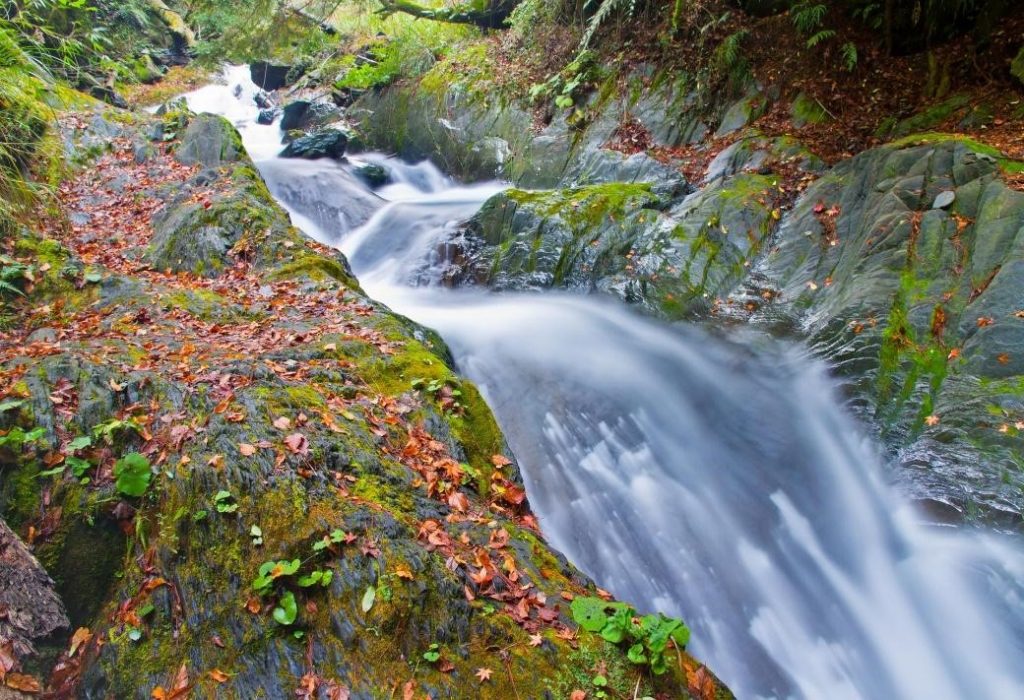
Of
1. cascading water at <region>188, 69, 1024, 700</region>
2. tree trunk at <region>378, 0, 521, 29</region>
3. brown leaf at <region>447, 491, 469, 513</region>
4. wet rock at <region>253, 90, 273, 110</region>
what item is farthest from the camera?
wet rock at <region>253, 90, 273, 110</region>

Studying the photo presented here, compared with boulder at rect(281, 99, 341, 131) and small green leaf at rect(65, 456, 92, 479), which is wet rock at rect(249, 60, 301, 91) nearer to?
boulder at rect(281, 99, 341, 131)

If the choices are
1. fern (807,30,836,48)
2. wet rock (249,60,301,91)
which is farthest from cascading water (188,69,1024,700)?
wet rock (249,60,301,91)

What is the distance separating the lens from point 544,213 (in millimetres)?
8016

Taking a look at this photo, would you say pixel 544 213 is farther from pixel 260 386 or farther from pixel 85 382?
pixel 85 382

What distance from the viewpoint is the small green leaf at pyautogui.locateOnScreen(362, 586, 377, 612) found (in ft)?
7.80

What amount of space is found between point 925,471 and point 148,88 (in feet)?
71.3

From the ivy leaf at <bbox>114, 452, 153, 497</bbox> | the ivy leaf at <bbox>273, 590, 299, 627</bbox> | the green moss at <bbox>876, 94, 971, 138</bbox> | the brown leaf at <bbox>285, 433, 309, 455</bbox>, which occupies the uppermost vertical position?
the green moss at <bbox>876, 94, 971, 138</bbox>

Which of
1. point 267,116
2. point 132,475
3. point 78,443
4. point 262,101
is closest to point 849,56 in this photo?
point 132,475

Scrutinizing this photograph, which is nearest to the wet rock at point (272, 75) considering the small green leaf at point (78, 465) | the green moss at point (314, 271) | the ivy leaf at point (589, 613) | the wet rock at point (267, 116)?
the wet rock at point (267, 116)

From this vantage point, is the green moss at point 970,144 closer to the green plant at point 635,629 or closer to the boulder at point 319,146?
the green plant at point 635,629

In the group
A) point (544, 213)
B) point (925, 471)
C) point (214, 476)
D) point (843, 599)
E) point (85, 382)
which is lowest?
point (85, 382)

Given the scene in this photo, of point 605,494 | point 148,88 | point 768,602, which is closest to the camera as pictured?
point 768,602

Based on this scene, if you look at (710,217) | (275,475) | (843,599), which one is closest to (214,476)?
(275,475)

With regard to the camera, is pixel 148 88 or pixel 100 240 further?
pixel 148 88
